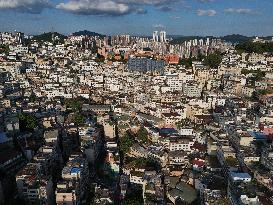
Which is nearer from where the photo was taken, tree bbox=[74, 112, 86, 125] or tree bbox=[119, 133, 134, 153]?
tree bbox=[119, 133, 134, 153]

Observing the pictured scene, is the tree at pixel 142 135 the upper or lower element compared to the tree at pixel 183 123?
Result: lower

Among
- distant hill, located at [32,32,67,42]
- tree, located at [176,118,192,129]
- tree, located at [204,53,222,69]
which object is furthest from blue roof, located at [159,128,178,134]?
distant hill, located at [32,32,67,42]

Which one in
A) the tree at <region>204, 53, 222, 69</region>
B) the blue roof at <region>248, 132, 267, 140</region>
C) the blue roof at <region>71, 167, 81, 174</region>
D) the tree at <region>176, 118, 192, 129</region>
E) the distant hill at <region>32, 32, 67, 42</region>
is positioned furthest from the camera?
the distant hill at <region>32, 32, 67, 42</region>

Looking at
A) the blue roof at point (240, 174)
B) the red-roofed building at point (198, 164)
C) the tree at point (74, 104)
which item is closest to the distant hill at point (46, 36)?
the tree at point (74, 104)

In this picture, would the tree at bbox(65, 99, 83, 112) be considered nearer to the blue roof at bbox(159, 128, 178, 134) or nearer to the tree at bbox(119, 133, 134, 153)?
the tree at bbox(119, 133, 134, 153)

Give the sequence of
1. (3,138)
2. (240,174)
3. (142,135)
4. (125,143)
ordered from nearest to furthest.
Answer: (240,174) → (3,138) → (125,143) → (142,135)

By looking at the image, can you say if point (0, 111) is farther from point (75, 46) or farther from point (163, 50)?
point (163, 50)

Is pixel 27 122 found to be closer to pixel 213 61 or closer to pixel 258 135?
pixel 258 135

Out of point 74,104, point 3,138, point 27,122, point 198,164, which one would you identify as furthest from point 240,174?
point 74,104

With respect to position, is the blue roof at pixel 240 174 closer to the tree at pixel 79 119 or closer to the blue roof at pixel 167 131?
the blue roof at pixel 167 131
